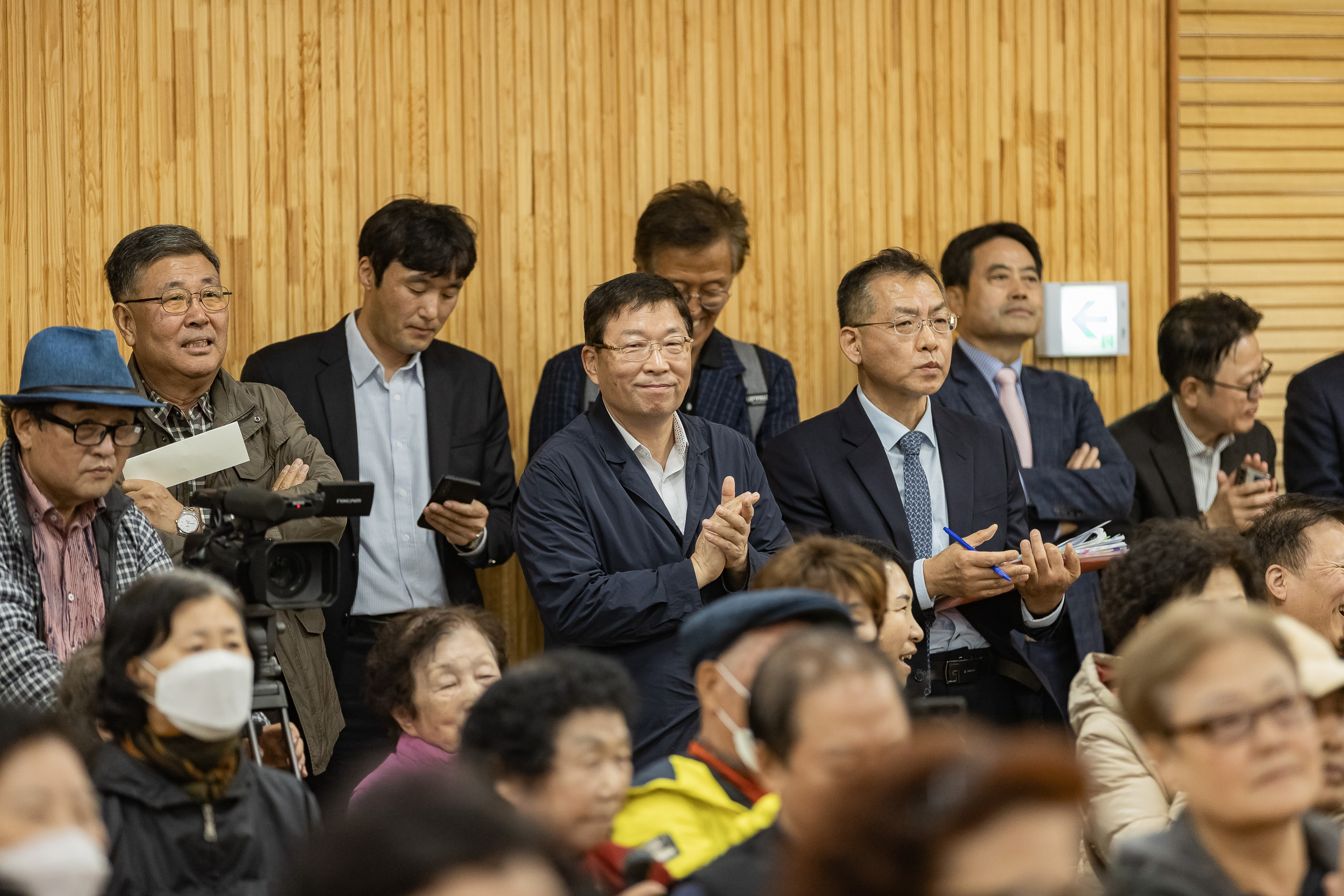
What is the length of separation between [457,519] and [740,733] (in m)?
1.65

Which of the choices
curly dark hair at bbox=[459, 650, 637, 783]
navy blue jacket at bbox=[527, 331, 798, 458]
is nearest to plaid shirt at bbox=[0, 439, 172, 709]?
curly dark hair at bbox=[459, 650, 637, 783]

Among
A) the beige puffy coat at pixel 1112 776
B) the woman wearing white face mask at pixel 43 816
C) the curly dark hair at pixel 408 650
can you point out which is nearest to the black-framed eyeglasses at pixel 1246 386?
the beige puffy coat at pixel 1112 776

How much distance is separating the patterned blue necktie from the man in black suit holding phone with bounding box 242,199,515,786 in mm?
1137

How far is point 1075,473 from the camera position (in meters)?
4.31

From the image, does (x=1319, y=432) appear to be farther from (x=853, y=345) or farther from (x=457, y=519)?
(x=457, y=519)

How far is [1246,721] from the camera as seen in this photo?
1.96 metres

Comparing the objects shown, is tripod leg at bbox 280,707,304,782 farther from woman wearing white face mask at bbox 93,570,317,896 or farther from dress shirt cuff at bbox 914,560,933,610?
dress shirt cuff at bbox 914,560,933,610

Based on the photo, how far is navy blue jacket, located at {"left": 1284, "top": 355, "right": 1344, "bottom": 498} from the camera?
15.1 ft

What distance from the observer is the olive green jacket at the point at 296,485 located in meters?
3.65

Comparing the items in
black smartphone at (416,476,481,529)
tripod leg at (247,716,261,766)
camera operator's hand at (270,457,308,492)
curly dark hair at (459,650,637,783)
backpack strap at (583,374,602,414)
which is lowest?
tripod leg at (247,716,261,766)

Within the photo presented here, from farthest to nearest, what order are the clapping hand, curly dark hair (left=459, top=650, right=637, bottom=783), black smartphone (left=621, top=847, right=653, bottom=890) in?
the clapping hand < curly dark hair (left=459, top=650, right=637, bottom=783) < black smartphone (left=621, top=847, right=653, bottom=890)

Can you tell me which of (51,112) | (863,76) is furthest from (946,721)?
(51,112)

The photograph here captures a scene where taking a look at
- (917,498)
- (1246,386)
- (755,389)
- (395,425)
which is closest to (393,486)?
(395,425)

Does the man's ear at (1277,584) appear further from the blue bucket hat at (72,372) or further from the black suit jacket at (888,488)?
the blue bucket hat at (72,372)
